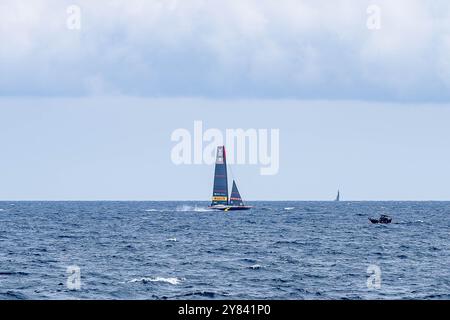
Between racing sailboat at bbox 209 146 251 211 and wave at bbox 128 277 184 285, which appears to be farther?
racing sailboat at bbox 209 146 251 211

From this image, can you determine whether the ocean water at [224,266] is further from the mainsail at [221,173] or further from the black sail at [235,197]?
the black sail at [235,197]

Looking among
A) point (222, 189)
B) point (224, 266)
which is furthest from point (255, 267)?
point (222, 189)

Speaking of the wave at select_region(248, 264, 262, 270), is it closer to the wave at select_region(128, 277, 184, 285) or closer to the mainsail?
the wave at select_region(128, 277, 184, 285)

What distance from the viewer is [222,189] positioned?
177 meters

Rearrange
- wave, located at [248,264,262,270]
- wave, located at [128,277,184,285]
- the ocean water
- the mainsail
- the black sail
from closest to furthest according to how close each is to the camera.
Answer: the ocean water, wave, located at [128,277,184,285], wave, located at [248,264,262,270], the mainsail, the black sail

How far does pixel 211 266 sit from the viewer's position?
62.1 meters

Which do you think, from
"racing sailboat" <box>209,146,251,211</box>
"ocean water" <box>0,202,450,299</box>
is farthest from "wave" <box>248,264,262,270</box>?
"racing sailboat" <box>209,146,251,211</box>

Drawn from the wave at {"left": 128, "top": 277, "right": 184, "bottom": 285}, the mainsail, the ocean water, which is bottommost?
the ocean water

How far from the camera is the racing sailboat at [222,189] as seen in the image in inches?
6914

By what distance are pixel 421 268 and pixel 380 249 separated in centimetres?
2076

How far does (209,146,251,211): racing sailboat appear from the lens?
17562cm

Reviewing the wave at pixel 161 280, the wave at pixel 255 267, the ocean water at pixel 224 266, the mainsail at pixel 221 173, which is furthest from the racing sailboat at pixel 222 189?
the wave at pixel 161 280
